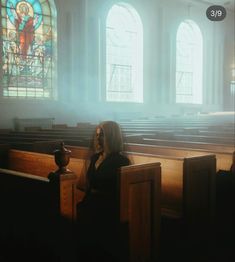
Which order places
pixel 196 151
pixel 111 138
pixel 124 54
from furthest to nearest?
pixel 124 54
pixel 196 151
pixel 111 138

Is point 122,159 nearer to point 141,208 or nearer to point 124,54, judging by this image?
point 141,208

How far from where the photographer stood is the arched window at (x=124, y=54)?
1318 cm

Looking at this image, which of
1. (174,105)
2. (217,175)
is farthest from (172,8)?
(217,175)

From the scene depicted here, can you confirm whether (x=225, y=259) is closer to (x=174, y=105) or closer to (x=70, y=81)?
(x=70, y=81)

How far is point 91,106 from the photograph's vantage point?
1211 centimetres

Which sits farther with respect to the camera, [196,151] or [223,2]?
[223,2]

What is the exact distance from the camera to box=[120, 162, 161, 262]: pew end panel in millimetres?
2863

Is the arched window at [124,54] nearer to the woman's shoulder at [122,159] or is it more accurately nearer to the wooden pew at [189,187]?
the wooden pew at [189,187]

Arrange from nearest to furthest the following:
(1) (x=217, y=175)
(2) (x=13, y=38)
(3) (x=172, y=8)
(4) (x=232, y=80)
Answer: (1) (x=217, y=175) → (2) (x=13, y=38) → (3) (x=172, y=8) → (4) (x=232, y=80)

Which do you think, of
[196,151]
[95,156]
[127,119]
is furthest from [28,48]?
[95,156]

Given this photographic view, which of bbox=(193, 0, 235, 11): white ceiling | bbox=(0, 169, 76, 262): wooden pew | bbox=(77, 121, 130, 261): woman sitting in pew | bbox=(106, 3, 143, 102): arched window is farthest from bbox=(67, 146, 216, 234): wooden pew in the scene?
bbox=(193, 0, 235, 11): white ceiling

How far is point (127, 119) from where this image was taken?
12.5 metres

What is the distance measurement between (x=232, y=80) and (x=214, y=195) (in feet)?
49.0

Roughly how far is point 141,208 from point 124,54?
1118 cm
